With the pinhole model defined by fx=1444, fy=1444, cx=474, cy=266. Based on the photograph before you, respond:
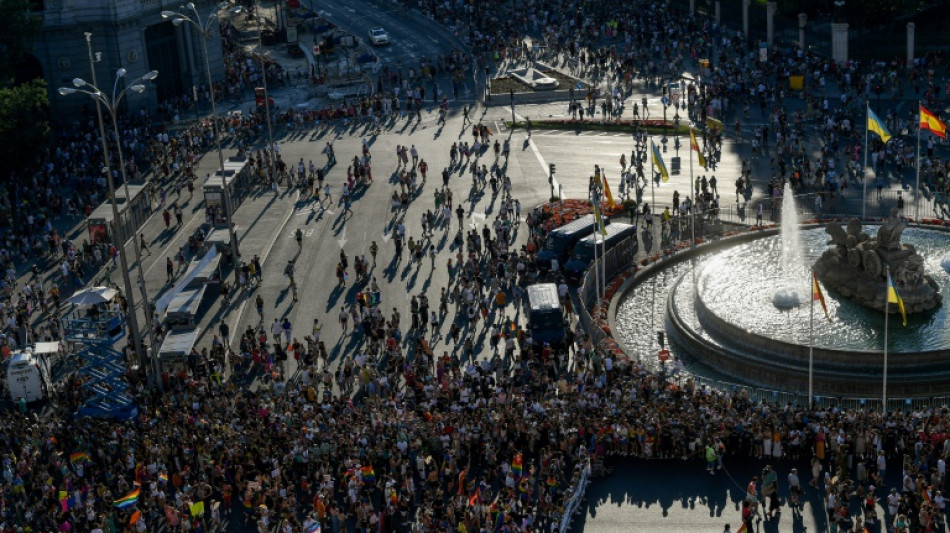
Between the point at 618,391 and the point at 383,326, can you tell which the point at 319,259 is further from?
the point at 618,391

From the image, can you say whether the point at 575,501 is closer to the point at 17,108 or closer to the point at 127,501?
the point at 127,501

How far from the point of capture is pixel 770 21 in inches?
4102

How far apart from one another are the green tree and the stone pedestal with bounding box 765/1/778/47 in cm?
5081

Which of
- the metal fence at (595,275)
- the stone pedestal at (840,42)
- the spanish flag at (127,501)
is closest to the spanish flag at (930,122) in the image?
the metal fence at (595,275)

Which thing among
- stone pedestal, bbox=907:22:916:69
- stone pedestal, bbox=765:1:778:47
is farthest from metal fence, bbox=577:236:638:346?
stone pedestal, bbox=765:1:778:47

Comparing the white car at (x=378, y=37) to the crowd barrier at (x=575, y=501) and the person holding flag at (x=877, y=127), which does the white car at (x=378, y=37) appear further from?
the crowd barrier at (x=575, y=501)

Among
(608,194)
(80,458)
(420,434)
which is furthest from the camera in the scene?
(608,194)

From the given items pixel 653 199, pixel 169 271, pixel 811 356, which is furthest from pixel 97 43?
pixel 811 356

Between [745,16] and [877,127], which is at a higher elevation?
[745,16]

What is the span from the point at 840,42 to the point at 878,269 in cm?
4625

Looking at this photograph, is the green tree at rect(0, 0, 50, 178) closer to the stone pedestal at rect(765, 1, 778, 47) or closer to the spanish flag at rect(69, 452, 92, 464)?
the spanish flag at rect(69, 452, 92, 464)

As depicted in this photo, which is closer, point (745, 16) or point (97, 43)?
point (97, 43)

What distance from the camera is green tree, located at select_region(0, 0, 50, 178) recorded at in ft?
255

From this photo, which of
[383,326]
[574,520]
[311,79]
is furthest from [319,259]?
[311,79]
